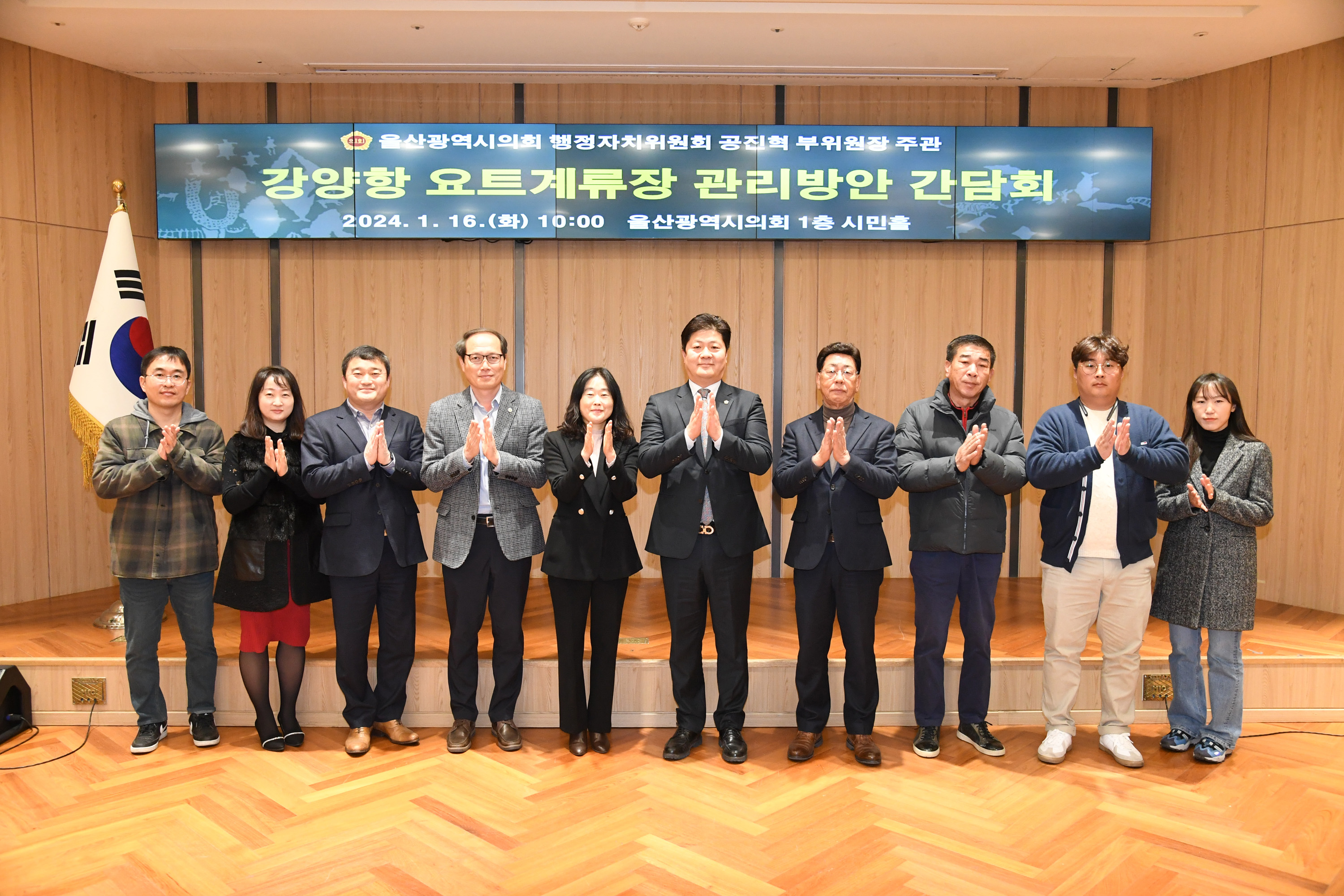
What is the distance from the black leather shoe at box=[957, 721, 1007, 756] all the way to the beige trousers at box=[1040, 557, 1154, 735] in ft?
0.83

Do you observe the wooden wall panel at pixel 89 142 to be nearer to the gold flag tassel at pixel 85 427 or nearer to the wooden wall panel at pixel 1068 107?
the gold flag tassel at pixel 85 427

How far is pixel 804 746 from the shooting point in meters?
3.61

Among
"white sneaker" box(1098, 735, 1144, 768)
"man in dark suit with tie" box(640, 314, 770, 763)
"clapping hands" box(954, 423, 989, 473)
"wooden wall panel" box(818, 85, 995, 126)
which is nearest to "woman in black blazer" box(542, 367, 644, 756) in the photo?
"man in dark suit with tie" box(640, 314, 770, 763)

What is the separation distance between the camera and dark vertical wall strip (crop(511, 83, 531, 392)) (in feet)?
19.6

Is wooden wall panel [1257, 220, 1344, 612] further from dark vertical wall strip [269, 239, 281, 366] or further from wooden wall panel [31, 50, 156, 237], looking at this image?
wooden wall panel [31, 50, 156, 237]

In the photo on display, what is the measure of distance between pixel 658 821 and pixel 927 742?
1.31 metres

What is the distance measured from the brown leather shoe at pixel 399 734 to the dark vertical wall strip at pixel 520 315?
274 centimetres

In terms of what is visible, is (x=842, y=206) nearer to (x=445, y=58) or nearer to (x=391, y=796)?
(x=445, y=58)

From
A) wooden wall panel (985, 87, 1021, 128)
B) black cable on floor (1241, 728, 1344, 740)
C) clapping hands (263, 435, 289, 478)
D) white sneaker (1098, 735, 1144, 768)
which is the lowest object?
black cable on floor (1241, 728, 1344, 740)

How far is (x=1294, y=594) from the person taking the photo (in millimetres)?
5285

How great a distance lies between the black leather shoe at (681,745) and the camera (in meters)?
3.60

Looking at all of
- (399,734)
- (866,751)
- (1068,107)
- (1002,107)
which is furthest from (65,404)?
(1068,107)

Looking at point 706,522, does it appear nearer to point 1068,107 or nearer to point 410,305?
point 410,305

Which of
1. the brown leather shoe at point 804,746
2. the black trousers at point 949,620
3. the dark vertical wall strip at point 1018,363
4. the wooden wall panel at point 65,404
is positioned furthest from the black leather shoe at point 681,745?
the wooden wall panel at point 65,404
